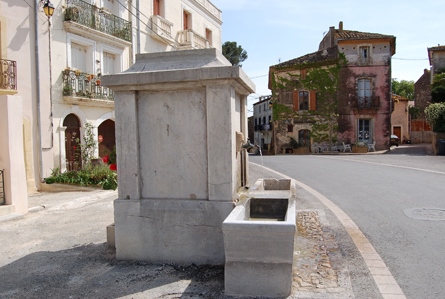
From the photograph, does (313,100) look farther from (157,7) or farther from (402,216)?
(402,216)

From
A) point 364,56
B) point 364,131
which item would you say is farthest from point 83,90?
point 364,56

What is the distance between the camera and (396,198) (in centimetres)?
833

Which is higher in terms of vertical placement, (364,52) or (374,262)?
(364,52)

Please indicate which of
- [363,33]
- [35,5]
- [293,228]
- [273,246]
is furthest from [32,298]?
[363,33]

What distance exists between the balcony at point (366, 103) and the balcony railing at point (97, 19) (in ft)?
70.3

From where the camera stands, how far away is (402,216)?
662cm

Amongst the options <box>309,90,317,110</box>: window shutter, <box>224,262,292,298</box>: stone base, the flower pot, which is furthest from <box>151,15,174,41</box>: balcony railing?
the flower pot

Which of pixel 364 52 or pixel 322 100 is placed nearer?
pixel 364 52

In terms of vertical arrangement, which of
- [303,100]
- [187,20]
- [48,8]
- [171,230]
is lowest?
[171,230]

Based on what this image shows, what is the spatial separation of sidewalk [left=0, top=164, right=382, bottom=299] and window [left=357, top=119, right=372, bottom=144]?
26971mm

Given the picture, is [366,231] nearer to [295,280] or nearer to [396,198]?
[295,280]

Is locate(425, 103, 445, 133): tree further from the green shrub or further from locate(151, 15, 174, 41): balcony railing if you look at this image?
the green shrub

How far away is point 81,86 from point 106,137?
9.51ft

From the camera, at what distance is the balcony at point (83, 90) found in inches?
520
